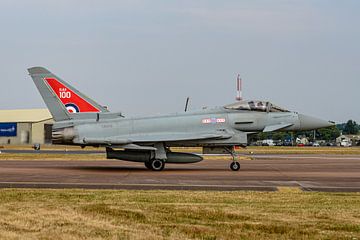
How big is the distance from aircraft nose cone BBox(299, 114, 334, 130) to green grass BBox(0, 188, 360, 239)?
37.8 feet

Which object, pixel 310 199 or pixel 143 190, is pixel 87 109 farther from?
pixel 310 199

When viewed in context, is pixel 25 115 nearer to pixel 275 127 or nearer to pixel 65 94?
pixel 65 94

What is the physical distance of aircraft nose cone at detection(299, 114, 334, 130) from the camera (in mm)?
24791

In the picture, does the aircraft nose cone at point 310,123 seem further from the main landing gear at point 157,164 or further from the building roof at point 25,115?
the building roof at point 25,115

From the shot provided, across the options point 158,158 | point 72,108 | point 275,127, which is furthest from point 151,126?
point 275,127

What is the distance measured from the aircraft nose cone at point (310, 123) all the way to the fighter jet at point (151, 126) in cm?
74

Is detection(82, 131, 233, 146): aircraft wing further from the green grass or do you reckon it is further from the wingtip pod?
the green grass

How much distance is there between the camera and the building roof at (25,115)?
102 m

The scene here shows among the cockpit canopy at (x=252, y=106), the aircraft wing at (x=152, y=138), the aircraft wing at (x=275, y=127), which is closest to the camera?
the aircraft wing at (x=152, y=138)

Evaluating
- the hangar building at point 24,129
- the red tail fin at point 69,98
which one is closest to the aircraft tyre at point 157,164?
the red tail fin at point 69,98

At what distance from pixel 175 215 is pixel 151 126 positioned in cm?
1390

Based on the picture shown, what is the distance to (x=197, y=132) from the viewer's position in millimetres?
23672

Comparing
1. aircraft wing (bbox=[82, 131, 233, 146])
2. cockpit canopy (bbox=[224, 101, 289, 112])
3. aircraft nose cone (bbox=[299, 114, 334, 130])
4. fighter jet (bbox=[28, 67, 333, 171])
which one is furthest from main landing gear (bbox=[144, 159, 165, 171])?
aircraft nose cone (bbox=[299, 114, 334, 130])

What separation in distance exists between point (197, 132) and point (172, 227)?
15.2 metres
